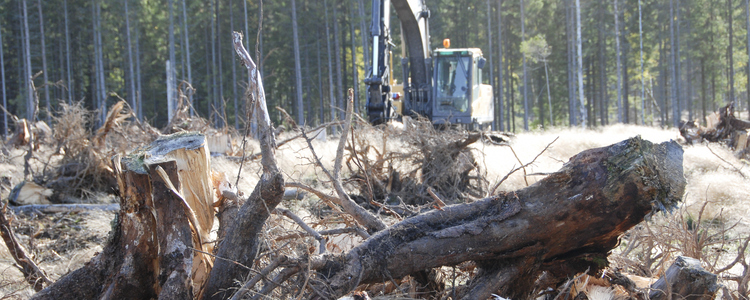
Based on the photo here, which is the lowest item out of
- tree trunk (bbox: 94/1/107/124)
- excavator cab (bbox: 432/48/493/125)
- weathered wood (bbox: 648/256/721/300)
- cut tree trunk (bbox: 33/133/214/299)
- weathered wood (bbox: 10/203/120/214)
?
weathered wood (bbox: 10/203/120/214)

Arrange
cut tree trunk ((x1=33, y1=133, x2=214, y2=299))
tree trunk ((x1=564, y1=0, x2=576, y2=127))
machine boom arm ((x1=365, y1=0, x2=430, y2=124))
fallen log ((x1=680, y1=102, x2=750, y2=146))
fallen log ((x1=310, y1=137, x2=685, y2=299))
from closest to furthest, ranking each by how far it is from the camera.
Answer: fallen log ((x1=310, y1=137, x2=685, y2=299)) < cut tree trunk ((x1=33, y1=133, x2=214, y2=299)) < fallen log ((x1=680, y1=102, x2=750, y2=146)) < machine boom arm ((x1=365, y1=0, x2=430, y2=124)) < tree trunk ((x1=564, y1=0, x2=576, y2=127))

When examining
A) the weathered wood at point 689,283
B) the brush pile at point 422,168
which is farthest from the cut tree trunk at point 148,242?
the brush pile at point 422,168

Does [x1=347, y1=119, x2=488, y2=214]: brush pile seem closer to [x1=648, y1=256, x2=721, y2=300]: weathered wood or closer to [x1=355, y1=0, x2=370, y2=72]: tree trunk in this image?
[x1=648, y1=256, x2=721, y2=300]: weathered wood

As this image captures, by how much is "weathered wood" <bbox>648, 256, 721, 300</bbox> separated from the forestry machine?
24.9 ft

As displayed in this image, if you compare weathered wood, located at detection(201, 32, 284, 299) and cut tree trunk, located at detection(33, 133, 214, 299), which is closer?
weathered wood, located at detection(201, 32, 284, 299)

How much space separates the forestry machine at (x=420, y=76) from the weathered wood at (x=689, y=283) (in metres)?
7.59

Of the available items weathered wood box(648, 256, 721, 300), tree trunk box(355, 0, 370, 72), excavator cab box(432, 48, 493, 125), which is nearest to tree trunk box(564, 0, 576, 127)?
tree trunk box(355, 0, 370, 72)

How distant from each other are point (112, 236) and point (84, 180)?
5534mm

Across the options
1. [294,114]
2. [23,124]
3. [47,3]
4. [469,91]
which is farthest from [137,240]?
[47,3]

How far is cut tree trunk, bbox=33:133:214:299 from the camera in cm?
242

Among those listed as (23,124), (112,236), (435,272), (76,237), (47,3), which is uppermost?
(47,3)

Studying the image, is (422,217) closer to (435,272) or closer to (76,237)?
(435,272)

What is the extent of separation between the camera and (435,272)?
2592 millimetres

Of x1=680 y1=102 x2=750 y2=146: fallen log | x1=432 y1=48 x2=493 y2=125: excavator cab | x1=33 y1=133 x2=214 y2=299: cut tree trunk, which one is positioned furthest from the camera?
x1=432 y1=48 x2=493 y2=125: excavator cab
